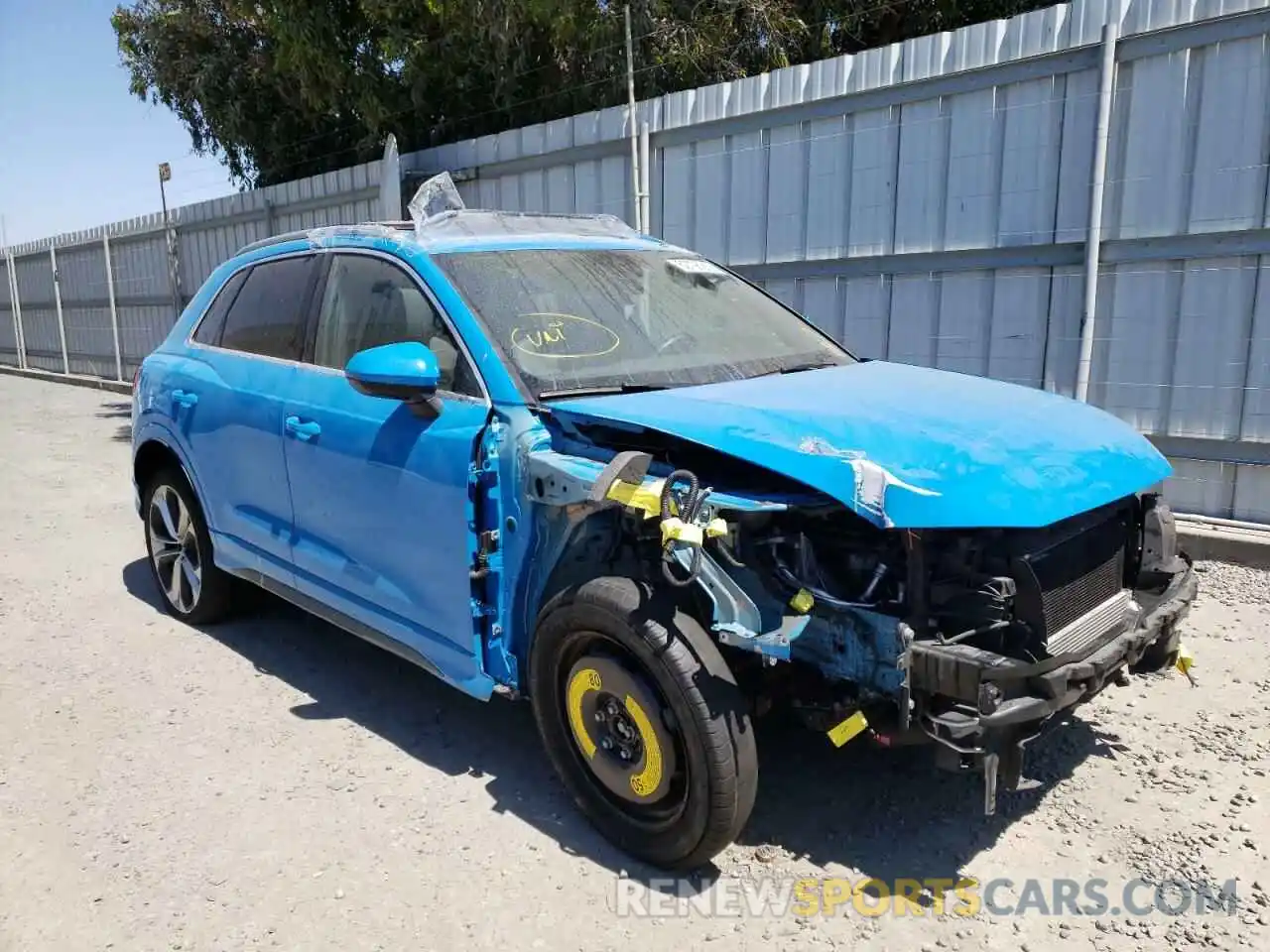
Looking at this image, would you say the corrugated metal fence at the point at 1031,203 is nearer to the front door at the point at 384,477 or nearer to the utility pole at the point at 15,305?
the front door at the point at 384,477

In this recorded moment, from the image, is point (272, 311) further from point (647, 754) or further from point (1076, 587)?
point (1076, 587)

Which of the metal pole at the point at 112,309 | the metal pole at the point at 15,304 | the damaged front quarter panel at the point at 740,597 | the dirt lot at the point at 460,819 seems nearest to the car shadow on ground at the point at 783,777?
the dirt lot at the point at 460,819

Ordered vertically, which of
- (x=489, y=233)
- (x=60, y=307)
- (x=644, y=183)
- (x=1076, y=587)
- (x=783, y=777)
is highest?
(x=644, y=183)

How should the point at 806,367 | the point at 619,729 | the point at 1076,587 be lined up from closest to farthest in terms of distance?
the point at 1076,587 → the point at 619,729 → the point at 806,367

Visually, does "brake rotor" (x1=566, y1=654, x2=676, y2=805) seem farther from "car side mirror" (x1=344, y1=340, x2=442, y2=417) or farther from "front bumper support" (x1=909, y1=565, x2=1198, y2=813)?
"car side mirror" (x1=344, y1=340, x2=442, y2=417)

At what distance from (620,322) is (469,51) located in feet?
29.3

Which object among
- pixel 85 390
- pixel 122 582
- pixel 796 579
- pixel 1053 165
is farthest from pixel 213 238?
pixel 796 579

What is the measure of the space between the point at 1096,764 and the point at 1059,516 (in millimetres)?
1449

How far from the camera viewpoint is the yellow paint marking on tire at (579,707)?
2959mm

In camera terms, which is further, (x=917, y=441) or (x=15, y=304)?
(x=15, y=304)

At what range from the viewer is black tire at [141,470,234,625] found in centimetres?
482

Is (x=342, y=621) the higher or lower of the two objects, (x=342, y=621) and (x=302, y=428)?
the lower

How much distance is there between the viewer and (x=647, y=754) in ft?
9.33

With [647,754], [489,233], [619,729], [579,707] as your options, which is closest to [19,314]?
[489,233]
